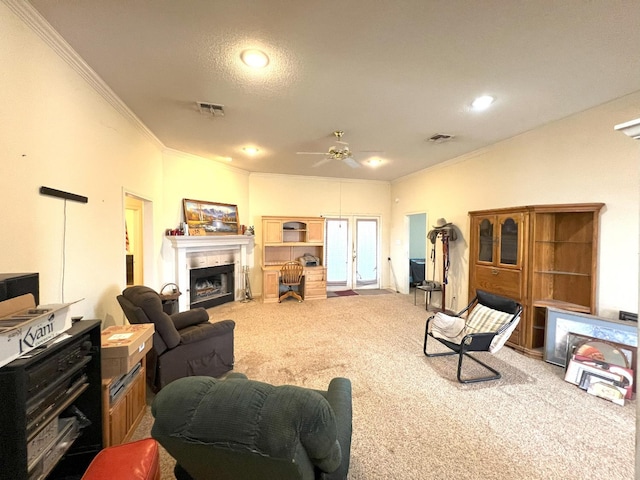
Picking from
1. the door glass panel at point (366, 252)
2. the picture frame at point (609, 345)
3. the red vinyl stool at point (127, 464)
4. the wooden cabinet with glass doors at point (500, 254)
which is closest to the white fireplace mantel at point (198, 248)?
the door glass panel at point (366, 252)

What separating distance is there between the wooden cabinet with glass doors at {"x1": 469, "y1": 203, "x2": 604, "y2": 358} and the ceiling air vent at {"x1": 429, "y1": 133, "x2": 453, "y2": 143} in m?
1.30

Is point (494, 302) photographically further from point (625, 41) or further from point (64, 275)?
point (64, 275)

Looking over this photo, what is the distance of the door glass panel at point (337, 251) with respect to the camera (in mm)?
6938

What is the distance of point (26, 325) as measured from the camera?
105 cm

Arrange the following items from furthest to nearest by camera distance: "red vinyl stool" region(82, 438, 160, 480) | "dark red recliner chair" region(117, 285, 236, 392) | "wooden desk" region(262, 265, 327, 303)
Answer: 1. "wooden desk" region(262, 265, 327, 303)
2. "dark red recliner chair" region(117, 285, 236, 392)
3. "red vinyl stool" region(82, 438, 160, 480)

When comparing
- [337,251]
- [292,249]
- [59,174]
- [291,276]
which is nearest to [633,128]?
[59,174]

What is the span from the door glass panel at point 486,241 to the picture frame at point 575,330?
3.30ft

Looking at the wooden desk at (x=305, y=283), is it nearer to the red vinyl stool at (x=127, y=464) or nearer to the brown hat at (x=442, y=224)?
the brown hat at (x=442, y=224)

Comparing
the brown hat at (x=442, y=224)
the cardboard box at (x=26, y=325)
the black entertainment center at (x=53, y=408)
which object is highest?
the brown hat at (x=442, y=224)

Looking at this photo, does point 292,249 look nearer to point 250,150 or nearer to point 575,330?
point 250,150

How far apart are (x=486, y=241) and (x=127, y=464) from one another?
4521 mm

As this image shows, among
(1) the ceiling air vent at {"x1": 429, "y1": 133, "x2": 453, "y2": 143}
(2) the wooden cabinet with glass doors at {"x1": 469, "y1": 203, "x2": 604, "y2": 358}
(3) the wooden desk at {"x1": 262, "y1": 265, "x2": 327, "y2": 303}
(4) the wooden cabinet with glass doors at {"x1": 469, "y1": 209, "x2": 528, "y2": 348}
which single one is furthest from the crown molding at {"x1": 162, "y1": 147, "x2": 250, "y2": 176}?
(2) the wooden cabinet with glass doors at {"x1": 469, "y1": 203, "x2": 604, "y2": 358}

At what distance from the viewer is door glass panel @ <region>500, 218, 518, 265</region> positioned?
3498 millimetres

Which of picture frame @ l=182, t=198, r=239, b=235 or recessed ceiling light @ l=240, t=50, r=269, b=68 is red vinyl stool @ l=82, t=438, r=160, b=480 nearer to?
recessed ceiling light @ l=240, t=50, r=269, b=68
